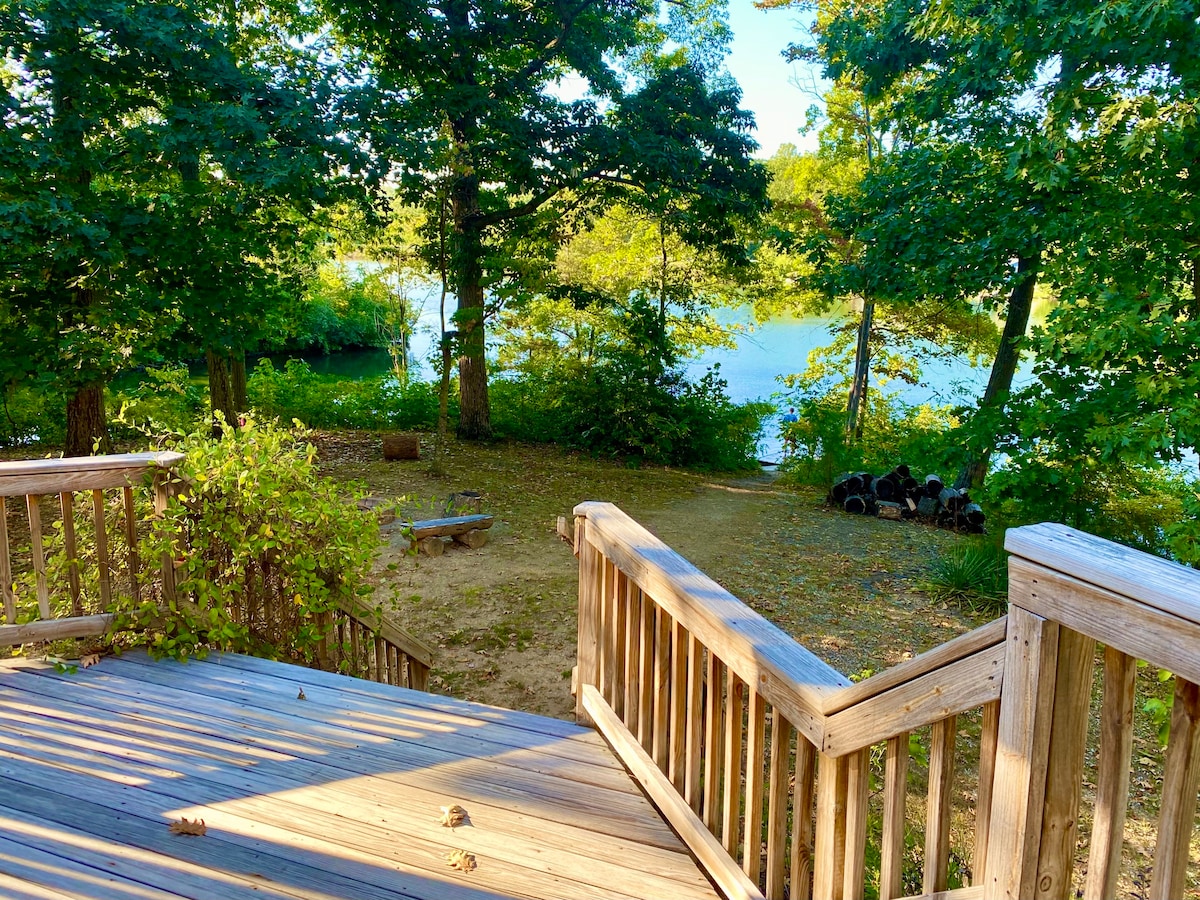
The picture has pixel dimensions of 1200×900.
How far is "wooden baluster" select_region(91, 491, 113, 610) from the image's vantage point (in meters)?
3.02

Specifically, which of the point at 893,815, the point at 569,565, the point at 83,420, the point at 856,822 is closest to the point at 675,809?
the point at 856,822

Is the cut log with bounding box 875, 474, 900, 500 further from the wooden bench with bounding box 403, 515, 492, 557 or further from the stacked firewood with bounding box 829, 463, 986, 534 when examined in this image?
the wooden bench with bounding box 403, 515, 492, 557

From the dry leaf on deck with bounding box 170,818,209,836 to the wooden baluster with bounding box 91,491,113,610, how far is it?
56.9 inches

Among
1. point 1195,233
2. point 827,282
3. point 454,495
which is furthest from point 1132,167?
point 454,495

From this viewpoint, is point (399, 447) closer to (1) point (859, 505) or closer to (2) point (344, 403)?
(2) point (344, 403)

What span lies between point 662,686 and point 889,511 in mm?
9093

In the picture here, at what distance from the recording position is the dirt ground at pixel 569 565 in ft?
17.3

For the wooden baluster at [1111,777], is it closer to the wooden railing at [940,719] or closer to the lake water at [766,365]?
the wooden railing at [940,719]

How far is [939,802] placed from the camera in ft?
Answer: 4.13

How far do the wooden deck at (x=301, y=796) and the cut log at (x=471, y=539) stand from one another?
444cm

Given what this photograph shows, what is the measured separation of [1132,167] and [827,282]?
345cm

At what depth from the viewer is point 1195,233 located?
6406mm

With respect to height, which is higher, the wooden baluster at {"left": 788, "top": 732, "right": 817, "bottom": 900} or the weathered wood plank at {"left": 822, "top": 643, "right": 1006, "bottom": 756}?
the weathered wood plank at {"left": 822, "top": 643, "right": 1006, "bottom": 756}

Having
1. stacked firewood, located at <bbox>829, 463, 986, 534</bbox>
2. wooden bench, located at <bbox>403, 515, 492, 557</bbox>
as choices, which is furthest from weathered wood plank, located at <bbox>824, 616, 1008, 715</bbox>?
stacked firewood, located at <bbox>829, 463, 986, 534</bbox>
